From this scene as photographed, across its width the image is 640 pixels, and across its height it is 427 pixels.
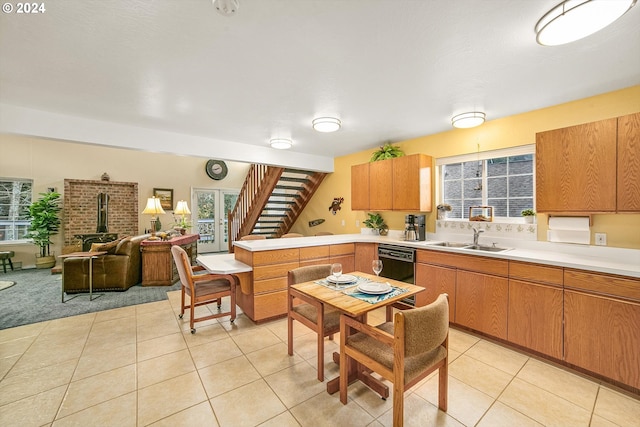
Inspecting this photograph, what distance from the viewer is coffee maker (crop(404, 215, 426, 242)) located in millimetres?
3652

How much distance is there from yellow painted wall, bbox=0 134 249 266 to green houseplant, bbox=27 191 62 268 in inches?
9.4

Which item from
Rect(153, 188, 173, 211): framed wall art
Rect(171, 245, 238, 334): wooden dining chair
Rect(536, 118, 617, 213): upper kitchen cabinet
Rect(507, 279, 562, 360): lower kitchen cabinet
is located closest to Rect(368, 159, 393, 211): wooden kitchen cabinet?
Rect(536, 118, 617, 213): upper kitchen cabinet

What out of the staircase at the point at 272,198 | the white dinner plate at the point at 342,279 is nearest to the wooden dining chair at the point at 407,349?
the white dinner plate at the point at 342,279

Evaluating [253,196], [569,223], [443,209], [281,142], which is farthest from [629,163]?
[253,196]

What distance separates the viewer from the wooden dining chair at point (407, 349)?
1.39 m

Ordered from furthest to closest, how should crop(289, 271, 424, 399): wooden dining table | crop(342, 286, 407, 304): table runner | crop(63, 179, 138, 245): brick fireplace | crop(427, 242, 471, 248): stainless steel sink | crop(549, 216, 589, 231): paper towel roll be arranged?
crop(63, 179, 138, 245): brick fireplace
crop(427, 242, 471, 248): stainless steel sink
crop(549, 216, 589, 231): paper towel roll
crop(342, 286, 407, 304): table runner
crop(289, 271, 424, 399): wooden dining table

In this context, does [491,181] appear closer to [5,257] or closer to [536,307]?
[536,307]

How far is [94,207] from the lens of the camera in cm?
628

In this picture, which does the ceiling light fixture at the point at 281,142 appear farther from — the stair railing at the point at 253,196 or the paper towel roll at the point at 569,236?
the paper towel roll at the point at 569,236

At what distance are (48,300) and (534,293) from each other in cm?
626

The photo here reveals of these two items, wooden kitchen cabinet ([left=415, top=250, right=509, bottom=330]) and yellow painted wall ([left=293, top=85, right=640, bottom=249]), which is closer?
yellow painted wall ([left=293, top=85, right=640, bottom=249])

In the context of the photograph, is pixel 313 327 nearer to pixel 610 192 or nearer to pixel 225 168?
pixel 610 192

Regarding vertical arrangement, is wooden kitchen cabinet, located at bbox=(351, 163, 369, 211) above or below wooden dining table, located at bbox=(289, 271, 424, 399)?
above

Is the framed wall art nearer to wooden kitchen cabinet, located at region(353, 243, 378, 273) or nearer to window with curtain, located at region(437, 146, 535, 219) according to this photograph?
wooden kitchen cabinet, located at region(353, 243, 378, 273)
